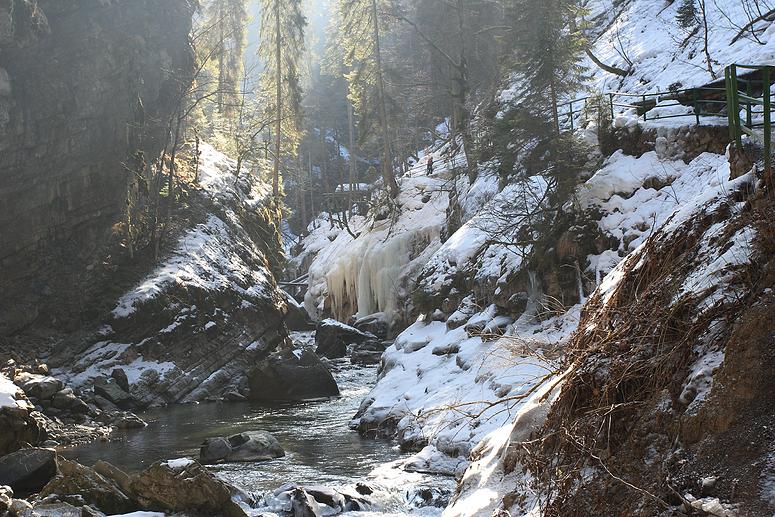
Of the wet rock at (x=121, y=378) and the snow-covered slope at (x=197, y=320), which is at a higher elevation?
the snow-covered slope at (x=197, y=320)

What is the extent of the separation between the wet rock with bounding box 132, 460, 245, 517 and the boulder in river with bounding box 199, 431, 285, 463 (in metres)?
3.39

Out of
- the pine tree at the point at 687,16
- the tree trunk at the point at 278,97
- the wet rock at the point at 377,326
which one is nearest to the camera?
the pine tree at the point at 687,16

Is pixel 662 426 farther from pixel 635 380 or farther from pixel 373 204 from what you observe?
pixel 373 204

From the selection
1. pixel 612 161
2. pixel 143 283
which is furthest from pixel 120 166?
pixel 612 161

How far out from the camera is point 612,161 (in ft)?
51.9

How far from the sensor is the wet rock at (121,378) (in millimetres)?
19406

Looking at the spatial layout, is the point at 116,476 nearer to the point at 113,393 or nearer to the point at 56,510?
the point at 56,510

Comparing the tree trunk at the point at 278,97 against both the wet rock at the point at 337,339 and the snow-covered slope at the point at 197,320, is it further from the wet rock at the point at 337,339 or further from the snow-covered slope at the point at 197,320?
the wet rock at the point at 337,339

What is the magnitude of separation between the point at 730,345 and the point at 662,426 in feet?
1.59

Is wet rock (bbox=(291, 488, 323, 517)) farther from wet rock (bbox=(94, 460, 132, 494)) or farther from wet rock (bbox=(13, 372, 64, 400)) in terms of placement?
wet rock (bbox=(13, 372, 64, 400))

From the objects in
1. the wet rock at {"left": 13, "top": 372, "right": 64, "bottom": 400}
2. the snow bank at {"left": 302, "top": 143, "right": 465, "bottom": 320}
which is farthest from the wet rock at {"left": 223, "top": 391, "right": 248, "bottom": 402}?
the snow bank at {"left": 302, "top": 143, "right": 465, "bottom": 320}

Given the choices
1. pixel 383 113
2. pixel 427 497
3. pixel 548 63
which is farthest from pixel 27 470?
pixel 383 113

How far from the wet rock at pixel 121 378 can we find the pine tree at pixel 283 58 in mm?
13667

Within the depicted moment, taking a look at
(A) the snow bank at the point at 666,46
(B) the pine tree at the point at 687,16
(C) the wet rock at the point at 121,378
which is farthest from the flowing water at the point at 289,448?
(B) the pine tree at the point at 687,16
